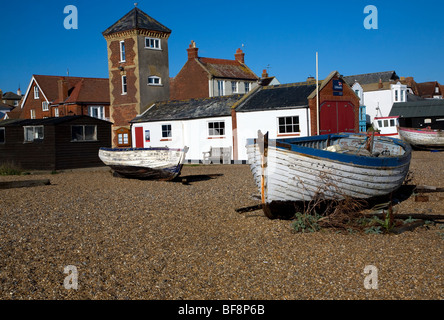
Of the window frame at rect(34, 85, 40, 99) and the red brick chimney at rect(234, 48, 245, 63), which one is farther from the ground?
the red brick chimney at rect(234, 48, 245, 63)

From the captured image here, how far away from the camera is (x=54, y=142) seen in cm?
2703

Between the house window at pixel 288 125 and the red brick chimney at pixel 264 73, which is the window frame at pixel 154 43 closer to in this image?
the house window at pixel 288 125

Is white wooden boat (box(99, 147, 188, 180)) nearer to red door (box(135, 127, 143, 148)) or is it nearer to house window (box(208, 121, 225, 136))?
house window (box(208, 121, 225, 136))

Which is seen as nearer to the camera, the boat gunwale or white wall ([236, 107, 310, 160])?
the boat gunwale

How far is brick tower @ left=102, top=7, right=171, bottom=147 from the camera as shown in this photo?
39.0 metres

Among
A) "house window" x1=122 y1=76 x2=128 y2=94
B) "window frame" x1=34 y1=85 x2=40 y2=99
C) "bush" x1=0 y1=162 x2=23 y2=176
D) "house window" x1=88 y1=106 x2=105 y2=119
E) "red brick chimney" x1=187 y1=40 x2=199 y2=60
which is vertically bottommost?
"bush" x1=0 y1=162 x2=23 y2=176

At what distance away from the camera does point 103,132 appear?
29.5m

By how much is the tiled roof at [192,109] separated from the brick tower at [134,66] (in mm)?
3122

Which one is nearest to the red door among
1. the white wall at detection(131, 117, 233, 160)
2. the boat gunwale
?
the white wall at detection(131, 117, 233, 160)

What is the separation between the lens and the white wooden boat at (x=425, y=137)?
36.4 metres

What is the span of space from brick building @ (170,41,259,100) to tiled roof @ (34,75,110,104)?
8385 millimetres

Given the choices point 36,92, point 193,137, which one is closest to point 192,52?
point 36,92

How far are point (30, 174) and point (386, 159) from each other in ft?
67.4
